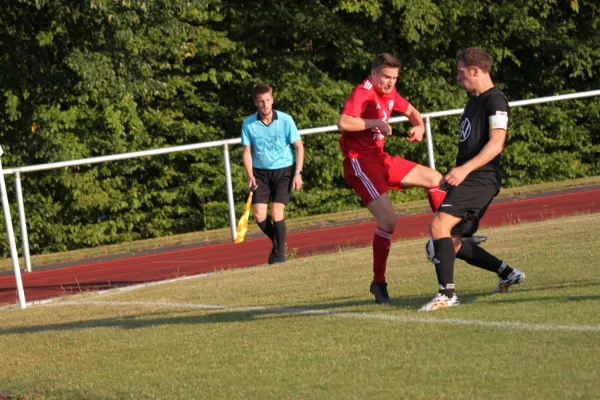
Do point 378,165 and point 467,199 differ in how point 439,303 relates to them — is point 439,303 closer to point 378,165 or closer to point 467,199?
point 467,199

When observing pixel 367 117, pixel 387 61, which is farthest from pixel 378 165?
pixel 387 61

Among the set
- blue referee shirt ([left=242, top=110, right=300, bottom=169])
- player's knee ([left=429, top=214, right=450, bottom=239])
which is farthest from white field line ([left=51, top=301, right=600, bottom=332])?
blue referee shirt ([left=242, top=110, right=300, bottom=169])

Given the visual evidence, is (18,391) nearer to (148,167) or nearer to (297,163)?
(297,163)

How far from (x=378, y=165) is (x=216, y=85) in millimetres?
17482

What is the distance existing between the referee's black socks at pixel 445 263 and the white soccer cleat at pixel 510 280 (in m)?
0.61

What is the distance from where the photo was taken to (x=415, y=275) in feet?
36.2

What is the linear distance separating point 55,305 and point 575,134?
1764 centimetres

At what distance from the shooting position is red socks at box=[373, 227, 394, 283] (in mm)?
9508

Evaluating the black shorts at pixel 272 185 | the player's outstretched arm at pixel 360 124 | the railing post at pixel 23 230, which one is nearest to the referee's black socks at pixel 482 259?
the player's outstretched arm at pixel 360 124

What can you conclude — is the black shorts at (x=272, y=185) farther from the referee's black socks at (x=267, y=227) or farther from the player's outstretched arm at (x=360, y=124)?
the player's outstretched arm at (x=360, y=124)

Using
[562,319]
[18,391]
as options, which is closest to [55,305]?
[18,391]

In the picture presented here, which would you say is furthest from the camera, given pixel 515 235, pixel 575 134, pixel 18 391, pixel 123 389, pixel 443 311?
pixel 575 134

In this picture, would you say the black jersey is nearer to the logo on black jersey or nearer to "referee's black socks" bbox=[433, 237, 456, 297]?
the logo on black jersey

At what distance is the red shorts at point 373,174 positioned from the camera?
969cm
